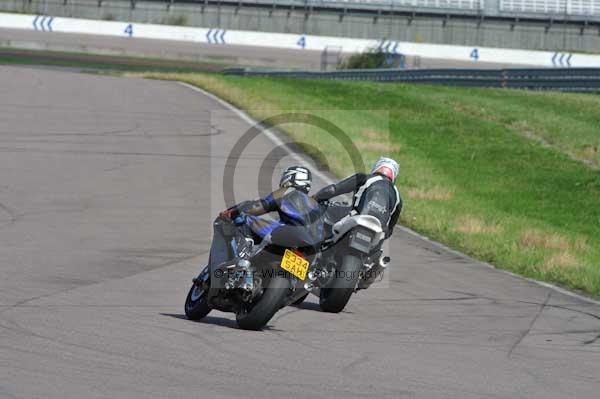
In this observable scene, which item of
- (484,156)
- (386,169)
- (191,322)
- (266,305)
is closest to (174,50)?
(484,156)

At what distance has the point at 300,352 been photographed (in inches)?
334

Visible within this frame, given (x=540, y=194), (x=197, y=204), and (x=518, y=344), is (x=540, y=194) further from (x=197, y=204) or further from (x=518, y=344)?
(x=518, y=344)

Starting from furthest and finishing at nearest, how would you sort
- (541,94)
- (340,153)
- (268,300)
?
(541,94) < (340,153) < (268,300)

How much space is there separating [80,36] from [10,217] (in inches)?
1882

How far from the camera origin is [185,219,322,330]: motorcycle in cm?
909

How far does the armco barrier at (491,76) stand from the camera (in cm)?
3981

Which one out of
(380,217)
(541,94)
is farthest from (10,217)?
(541,94)

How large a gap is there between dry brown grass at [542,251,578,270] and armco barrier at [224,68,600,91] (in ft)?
83.6

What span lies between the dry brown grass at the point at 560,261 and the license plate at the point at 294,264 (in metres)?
5.85

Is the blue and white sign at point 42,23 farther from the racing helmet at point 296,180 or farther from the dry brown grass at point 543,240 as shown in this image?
the racing helmet at point 296,180

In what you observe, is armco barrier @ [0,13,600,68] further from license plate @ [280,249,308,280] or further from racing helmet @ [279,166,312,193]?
license plate @ [280,249,308,280]

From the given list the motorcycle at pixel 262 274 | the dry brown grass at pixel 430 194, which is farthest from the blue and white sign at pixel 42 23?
the motorcycle at pixel 262 274

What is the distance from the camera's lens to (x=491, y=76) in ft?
139

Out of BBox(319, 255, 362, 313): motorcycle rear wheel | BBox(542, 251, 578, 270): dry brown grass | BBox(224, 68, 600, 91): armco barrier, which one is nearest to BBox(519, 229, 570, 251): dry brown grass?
BBox(542, 251, 578, 270): dry brown grass
